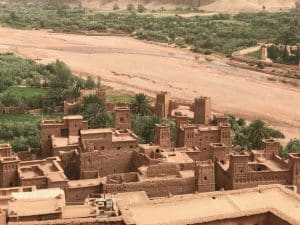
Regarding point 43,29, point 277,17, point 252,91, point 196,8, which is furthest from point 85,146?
point 196,8

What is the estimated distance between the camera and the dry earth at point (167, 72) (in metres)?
63.7

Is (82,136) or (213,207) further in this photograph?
(82,136)

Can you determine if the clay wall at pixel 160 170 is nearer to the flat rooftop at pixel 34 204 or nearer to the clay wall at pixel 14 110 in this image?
the flat rooftop at pixel 34 204

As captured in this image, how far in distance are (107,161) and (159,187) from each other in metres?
4.68

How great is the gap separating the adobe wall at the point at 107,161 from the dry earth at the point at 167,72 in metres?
23.5

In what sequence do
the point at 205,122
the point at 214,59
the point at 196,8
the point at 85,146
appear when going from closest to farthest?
1. the point at 85,146
2. the point at 205,122
3. the point at 214,59
4. the point at 196,8

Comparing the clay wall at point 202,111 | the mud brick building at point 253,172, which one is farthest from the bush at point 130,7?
the mud brick building at point 253,172

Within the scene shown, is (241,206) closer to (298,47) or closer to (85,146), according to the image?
(85,146)

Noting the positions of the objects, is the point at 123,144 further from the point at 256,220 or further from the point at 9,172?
the point at 256,220

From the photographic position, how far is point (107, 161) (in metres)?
31.9

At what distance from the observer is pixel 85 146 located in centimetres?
3155

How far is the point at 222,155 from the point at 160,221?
12.7m

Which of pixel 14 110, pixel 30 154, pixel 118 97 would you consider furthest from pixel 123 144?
pixel 118 97

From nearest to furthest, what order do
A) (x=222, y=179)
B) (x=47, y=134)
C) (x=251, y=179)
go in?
1. (x=251, y=179)
2. (x=222, y=179)
3. (x=47, y=134)
